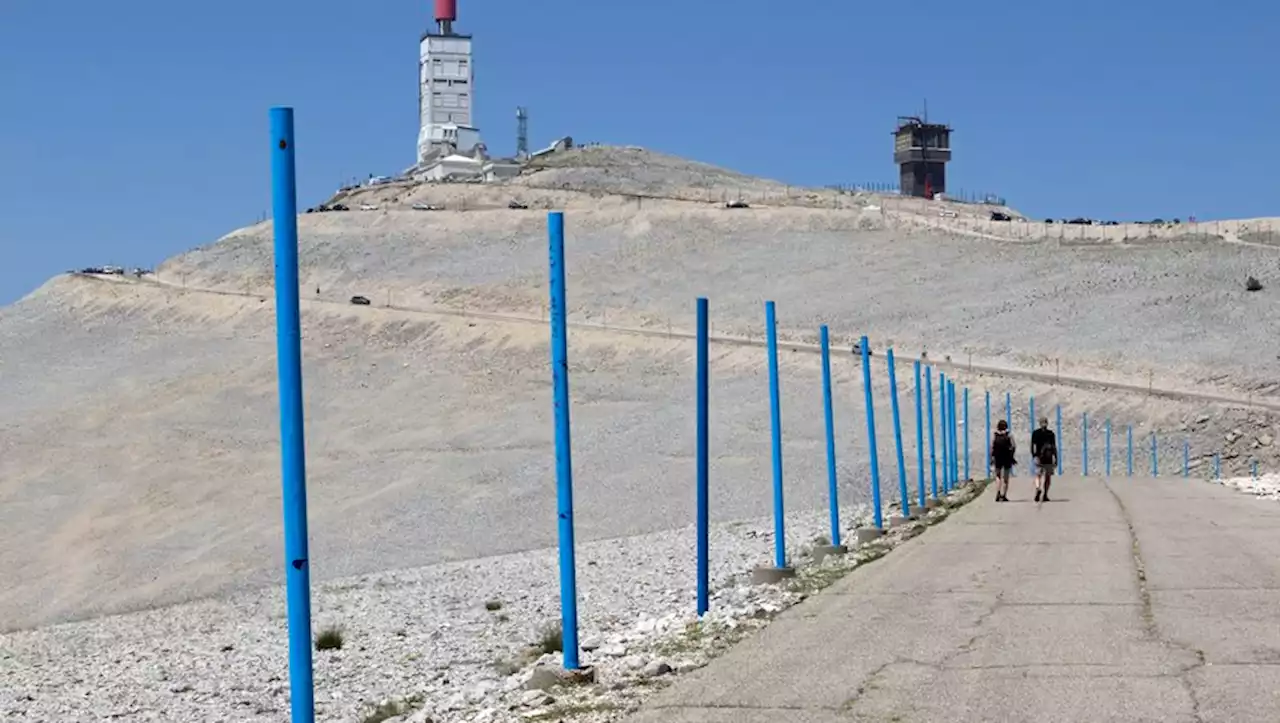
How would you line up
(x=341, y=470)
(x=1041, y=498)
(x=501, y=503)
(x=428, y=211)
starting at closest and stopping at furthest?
(x=1041, y=498)
(x=501, y=503)
(x=341, y=470)
(x=428, y=211)

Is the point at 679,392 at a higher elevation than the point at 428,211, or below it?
below

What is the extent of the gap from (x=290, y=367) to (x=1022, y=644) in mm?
5977

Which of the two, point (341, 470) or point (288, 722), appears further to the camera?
point (341, 470)

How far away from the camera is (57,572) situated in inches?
1812

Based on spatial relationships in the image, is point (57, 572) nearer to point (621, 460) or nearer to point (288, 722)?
point (621, 460)

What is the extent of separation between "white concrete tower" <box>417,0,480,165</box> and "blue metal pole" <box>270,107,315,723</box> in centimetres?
15019

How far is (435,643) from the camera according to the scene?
67.8 feet

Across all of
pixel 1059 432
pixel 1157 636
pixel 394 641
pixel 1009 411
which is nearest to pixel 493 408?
pixel 1009 411

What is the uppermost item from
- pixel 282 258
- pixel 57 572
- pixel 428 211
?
pixel 428 211

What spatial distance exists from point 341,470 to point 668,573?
1429 inches

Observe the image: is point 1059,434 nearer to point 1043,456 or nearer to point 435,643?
point 1043,456

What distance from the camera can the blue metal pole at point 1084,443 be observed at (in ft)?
192

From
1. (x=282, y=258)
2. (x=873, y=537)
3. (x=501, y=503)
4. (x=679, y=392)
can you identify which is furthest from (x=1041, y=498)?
(x=679, y=392)

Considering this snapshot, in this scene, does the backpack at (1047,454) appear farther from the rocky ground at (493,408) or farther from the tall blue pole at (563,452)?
the tall blue pole at (563,452)
